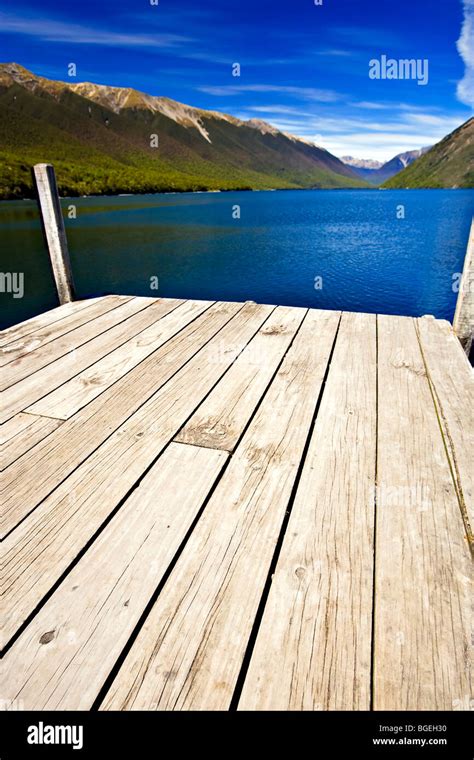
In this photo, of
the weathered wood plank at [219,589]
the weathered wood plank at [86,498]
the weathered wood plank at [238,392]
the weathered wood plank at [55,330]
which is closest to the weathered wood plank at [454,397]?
the weathered wood plank at [219,589]

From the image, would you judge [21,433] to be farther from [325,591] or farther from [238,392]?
[325,591]

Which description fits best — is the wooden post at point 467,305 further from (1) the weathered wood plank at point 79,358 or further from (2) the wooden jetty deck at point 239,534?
(1) the weathered wood plank at point 79,358

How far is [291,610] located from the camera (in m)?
1.45

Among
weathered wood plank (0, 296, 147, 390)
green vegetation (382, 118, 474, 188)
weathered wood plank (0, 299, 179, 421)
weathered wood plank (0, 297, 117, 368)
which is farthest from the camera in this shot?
green vegetation (382, 118, 474, 188)

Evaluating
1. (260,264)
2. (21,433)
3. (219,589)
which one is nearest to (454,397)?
(219,589)

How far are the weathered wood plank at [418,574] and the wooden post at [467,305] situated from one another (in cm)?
178

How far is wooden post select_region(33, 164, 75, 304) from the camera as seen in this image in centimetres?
459

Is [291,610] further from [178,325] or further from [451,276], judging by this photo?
[451,276]

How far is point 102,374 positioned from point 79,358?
18.9 inches

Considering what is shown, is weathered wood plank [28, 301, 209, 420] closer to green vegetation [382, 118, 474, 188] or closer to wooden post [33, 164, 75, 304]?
wooden post [33, 164, 75, 304]

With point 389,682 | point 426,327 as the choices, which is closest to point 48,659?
point 389,682

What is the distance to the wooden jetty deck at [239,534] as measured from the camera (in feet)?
4.17

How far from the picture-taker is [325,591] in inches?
59.7

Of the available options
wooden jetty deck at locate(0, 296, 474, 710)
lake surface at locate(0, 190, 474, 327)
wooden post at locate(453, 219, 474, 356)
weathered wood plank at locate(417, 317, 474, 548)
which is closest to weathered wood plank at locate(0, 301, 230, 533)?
wooden jetty deck at locate(0, 296, 474, 710)
